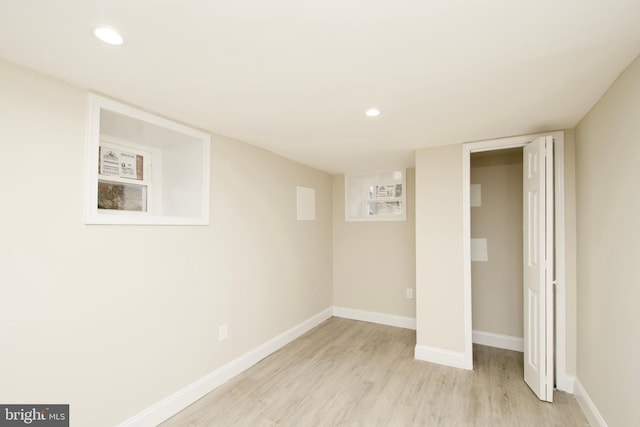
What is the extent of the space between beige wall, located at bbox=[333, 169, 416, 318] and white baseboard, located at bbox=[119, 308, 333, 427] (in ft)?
3.79

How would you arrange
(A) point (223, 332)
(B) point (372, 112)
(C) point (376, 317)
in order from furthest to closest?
(C) point (376, 317) < (A) point (223, 332) < (B) point (372, 112)

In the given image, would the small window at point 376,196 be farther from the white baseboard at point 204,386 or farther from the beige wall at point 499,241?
the white baseboard at point 204,386

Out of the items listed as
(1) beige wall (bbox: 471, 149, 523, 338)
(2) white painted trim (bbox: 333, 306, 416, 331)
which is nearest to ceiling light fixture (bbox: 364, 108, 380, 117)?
(1) beige wall (bbox: 471, 149, 523, 338)

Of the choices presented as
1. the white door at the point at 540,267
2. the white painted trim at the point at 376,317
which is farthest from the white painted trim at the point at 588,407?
the white painted trim at the point at 376,317

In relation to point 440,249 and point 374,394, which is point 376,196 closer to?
point 440,249

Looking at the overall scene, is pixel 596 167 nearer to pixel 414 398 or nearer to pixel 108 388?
pixel 414 398

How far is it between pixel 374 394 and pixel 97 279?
2.19 metres

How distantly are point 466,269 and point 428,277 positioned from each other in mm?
367

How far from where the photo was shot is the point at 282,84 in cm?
172

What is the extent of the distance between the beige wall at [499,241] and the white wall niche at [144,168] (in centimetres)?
295

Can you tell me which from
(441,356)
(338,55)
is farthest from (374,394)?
(338,55)

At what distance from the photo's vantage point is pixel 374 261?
4.32 metres

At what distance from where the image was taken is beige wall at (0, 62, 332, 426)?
1.50 meters

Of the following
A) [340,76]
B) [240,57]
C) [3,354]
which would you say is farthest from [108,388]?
[340,76]
